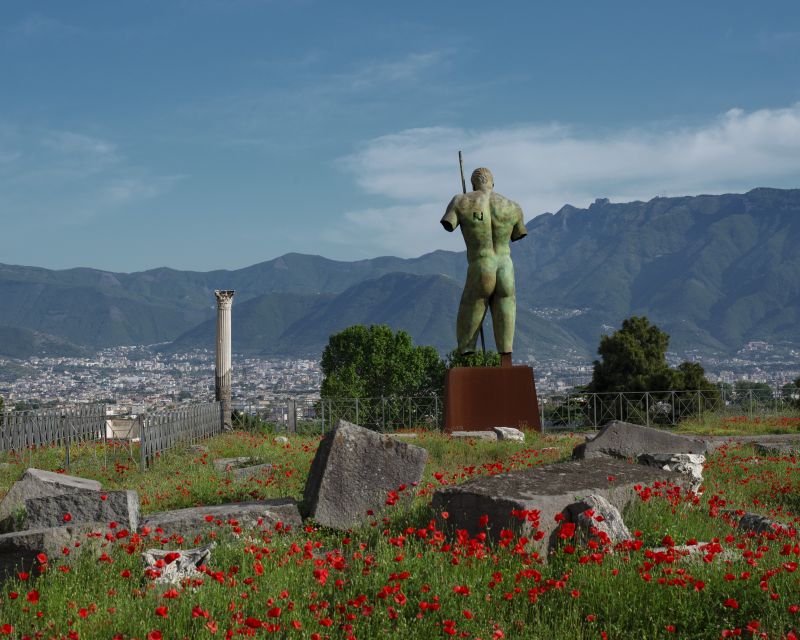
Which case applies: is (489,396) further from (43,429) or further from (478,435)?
(43,429)

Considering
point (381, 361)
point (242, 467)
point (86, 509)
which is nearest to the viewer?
point (86, 509)

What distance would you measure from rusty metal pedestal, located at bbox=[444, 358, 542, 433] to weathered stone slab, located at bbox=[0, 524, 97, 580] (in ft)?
40.5

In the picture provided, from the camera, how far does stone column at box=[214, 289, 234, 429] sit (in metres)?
26.1

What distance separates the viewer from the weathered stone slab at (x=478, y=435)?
57.7 feet

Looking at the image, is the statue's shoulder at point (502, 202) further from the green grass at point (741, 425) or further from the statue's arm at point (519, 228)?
the green grass at point (741, 425)

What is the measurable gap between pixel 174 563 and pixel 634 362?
30.4 meters

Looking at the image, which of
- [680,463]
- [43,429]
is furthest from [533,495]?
[43,429]

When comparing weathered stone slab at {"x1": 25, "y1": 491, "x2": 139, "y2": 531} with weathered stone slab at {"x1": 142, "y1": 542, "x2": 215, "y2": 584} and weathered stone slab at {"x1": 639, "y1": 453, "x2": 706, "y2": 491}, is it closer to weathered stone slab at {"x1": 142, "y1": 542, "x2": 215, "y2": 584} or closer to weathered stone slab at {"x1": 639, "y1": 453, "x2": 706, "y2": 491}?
weathered stone slab at {"x1": 142, "y1": 542, "x2": 215, "y2": 584}

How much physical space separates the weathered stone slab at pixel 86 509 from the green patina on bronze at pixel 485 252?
11454mm

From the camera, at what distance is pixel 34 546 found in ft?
24.0

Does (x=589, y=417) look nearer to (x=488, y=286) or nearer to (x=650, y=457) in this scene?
(x=488, y=286)

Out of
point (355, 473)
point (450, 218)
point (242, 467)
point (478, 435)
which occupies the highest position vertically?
point (450, 218)

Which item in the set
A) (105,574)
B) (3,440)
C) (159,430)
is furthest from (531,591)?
(3,440)

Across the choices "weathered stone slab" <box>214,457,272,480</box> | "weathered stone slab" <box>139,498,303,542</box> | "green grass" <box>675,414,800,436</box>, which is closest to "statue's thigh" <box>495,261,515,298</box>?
"green grass" <box>675,414,800,436</box>
